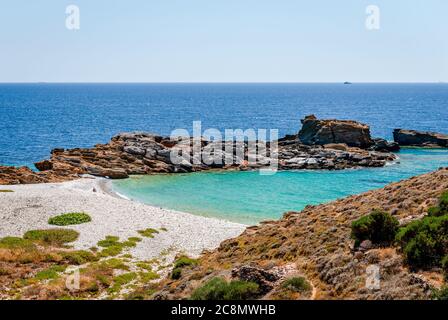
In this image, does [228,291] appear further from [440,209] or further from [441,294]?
[440,209]

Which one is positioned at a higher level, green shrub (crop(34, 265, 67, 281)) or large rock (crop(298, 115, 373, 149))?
large rock (crop(298, 115, 373, 149))

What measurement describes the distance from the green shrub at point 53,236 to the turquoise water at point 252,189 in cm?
1918

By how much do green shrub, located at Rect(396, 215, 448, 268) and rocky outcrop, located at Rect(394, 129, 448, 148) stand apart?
8916 cm

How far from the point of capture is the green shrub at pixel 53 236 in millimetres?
34594

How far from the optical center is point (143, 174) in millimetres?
72625

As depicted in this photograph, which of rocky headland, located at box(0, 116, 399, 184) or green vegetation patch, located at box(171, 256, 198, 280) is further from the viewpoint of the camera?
rocky headland, located at box(0, 116, 399, 184)

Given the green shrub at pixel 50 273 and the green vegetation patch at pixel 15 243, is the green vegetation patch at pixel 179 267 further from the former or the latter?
the green vegetation patch at pixel 15 243

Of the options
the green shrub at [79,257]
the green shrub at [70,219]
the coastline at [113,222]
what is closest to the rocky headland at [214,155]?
the coastline at [113,222]

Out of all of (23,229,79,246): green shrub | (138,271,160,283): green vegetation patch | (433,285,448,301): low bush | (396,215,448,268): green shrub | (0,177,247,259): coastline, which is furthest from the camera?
(0,177,247,259): coastline

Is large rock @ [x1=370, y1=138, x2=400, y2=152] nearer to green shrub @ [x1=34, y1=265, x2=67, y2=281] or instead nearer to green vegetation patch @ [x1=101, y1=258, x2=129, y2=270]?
green vegetation patch @ [x1=101, y1=258, x2=129, y2=270]

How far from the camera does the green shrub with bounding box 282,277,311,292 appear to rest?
18297 millimetres

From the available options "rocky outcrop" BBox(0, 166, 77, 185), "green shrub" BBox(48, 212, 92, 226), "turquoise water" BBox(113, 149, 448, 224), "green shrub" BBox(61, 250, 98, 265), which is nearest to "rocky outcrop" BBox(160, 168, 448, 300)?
"green shrub" BBox(61, 250, 98, 265)

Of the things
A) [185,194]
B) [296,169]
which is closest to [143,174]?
[185,194]

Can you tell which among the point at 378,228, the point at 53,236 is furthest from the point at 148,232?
the point at 378,228
